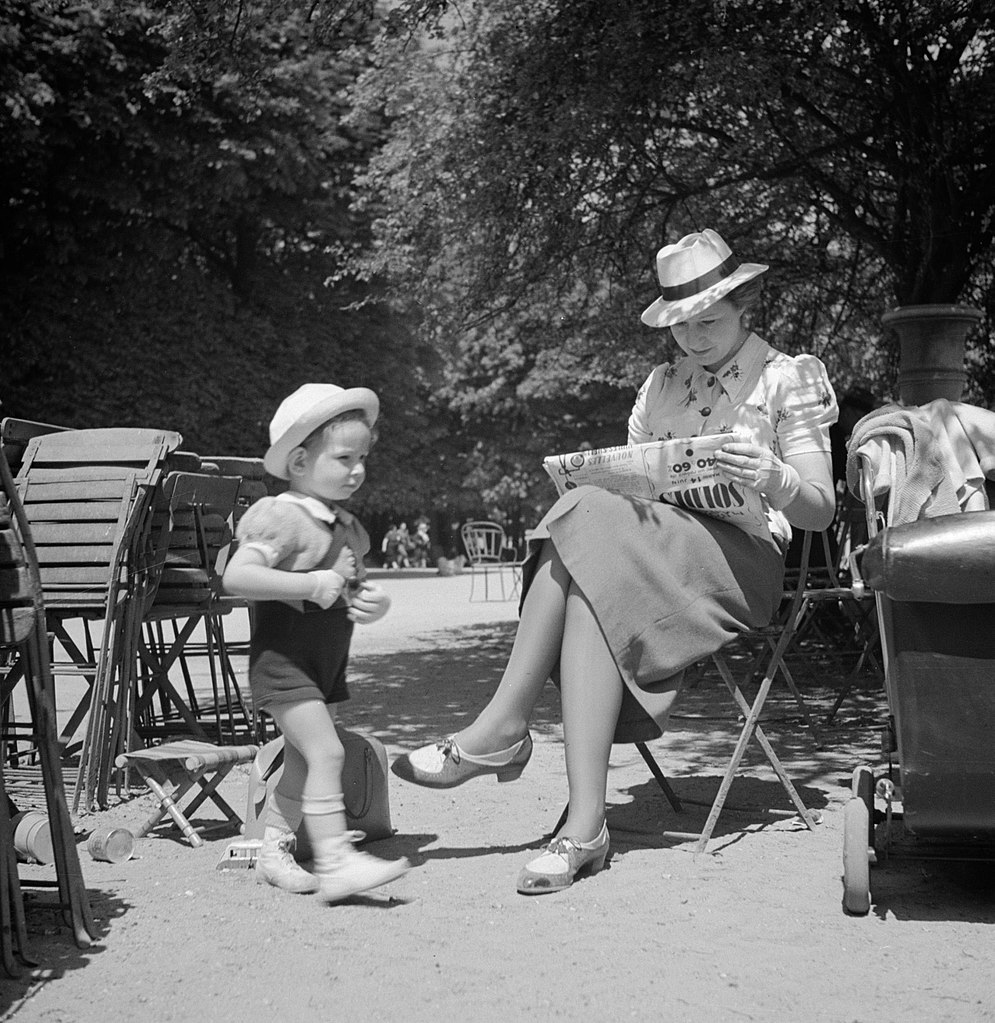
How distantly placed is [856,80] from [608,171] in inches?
71.0

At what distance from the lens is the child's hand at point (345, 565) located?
383 centimetres

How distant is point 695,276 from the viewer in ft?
14.1

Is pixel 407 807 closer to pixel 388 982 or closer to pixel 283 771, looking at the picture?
pixel 283 771

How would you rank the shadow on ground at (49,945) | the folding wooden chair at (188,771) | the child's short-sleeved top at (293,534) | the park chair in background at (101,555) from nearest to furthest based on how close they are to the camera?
the shadow on ground at (49,945)
the child's short-sleeved top at (293,534)
the folding wooden chair at (188,771)
the park chair in background at (101,555)

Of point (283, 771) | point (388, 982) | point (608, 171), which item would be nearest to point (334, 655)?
point (283, 771)

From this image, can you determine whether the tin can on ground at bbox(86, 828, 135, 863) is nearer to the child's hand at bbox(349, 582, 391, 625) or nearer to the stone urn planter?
the child's hand at bbox(349, 582, 391, 625)

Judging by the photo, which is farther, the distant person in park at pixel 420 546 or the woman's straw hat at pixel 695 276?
the distant person in park at pixel 420 546

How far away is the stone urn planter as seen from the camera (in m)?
5.76

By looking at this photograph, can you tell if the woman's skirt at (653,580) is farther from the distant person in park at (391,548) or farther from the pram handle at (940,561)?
the distant person in park at (391,548)

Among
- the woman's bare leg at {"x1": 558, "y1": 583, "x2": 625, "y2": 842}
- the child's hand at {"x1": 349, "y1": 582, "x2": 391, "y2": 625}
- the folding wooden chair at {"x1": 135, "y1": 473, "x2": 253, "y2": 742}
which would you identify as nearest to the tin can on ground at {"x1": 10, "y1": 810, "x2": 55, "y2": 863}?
the child's hand at {"x1": 349, "y1": 582, "x2": 391, "y2": 625}

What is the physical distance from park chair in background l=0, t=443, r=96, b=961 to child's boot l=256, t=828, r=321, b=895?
2.09ft

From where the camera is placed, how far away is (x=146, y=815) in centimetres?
483

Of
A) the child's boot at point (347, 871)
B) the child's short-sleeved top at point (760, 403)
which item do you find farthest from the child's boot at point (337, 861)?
the child's short-sleeved top at point (760, 403)

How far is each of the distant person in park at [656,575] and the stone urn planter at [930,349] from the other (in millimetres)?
1716
